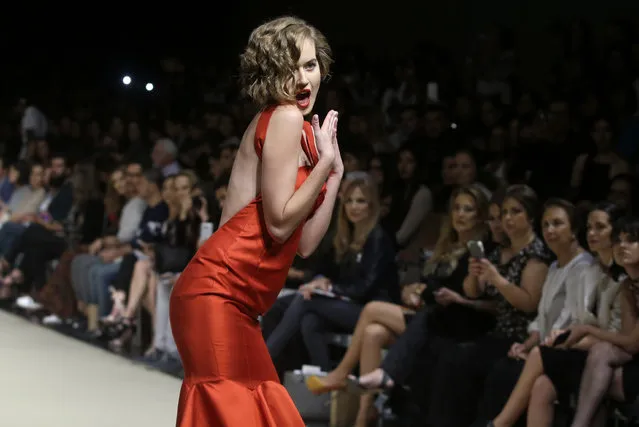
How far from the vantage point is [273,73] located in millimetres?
2729

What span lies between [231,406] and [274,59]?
2.60 ft

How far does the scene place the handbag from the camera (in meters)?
6.45

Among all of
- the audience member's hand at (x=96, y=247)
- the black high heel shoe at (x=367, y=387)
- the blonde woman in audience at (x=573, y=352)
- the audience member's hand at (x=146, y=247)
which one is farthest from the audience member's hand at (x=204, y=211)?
the blonde woman in audience at (x=573, y=352)

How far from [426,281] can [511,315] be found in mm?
466

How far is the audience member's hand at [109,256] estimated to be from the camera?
7484 mm

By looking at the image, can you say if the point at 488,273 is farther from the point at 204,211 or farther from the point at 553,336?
the point at 204,211

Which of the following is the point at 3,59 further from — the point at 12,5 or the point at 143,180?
the point at 143,180

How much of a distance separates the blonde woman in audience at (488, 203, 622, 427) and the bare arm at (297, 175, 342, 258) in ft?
5.04

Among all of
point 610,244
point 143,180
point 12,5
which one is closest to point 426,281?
point 610,244

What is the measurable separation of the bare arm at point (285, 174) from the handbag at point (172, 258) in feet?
12.4

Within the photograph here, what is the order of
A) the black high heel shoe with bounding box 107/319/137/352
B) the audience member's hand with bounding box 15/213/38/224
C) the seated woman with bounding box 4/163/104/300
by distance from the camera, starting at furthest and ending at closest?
the audience member's hand with bounding box 15/213/38/224, the seated woman with bounding box 4/163/104/300, the black high heel shoe with bounding box 107/319/137/352

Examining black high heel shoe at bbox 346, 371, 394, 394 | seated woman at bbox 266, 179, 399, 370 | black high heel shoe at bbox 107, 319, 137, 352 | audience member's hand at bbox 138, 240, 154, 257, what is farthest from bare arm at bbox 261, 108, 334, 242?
black high heel shoe at bbox 107, 319, 137, 352

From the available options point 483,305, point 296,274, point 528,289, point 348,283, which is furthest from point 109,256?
point 528,289

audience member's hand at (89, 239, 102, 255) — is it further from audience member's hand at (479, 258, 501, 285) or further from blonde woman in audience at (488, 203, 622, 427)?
blonde woman in audience at (488, 203, 622, 427)
